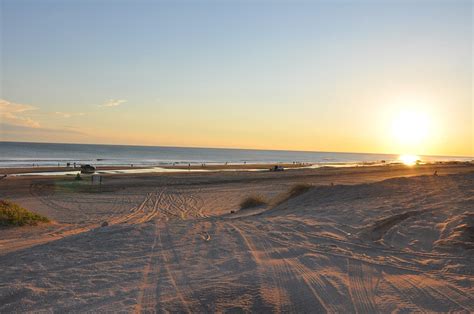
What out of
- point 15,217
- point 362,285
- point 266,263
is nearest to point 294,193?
point 266,263

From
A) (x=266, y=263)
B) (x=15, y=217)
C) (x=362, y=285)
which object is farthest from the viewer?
(x=15, y=217)

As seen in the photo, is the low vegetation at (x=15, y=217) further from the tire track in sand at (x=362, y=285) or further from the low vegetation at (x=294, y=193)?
the tire track in sand at (x=362, y=285)

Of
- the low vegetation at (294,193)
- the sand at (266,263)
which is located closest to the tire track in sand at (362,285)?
the sand at (266,263)

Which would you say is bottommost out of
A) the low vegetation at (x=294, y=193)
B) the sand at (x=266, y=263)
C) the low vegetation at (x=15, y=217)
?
the low vegetation at (x=15, y=217)

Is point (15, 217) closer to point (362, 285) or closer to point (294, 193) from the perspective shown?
point (294, 193)

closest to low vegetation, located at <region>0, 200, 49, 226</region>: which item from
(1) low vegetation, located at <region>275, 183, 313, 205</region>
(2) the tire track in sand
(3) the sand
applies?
(3) the sand

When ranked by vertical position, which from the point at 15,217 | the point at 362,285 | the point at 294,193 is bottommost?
the point at 15,217

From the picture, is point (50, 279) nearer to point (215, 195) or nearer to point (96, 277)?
point (96, 277)

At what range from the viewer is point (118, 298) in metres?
5.34

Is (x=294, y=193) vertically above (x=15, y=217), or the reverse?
(x=294, y=193)

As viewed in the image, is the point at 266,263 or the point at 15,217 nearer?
the point at 266,263

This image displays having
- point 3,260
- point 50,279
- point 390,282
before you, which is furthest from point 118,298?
point 390,282

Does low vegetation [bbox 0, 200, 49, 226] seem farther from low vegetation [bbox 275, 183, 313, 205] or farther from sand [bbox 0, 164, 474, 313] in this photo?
low vegetation [bbox 275, 183, 313, 205]

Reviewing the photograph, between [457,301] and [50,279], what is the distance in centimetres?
606
